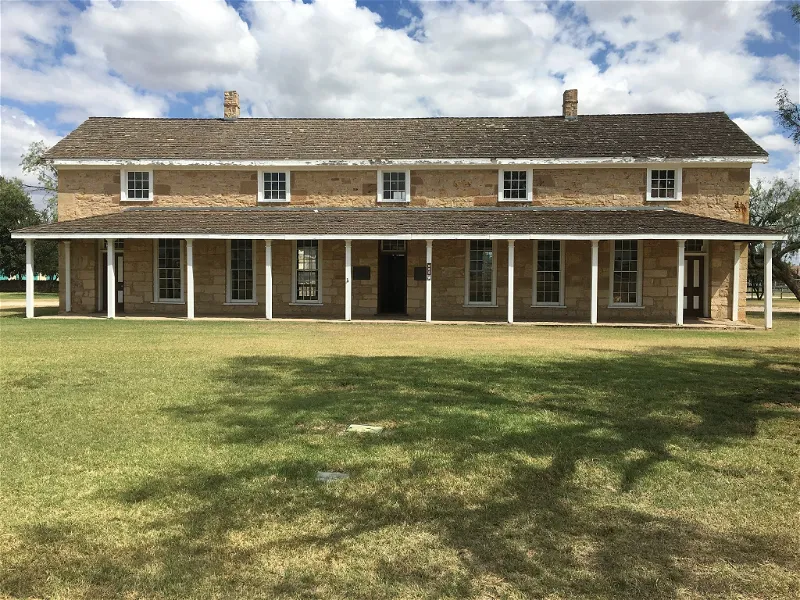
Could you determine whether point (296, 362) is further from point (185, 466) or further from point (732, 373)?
point (732, 373)

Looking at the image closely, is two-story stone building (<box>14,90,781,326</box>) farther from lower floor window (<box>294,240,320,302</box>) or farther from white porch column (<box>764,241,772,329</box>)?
white porch column (<box>764,241,772,329</box>)

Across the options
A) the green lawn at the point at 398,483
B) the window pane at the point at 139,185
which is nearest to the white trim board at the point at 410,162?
the window pane at the point at 139,185

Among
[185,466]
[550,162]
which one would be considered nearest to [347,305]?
[550,162]

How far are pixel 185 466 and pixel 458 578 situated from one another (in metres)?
2.78

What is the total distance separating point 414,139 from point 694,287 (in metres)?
11.2

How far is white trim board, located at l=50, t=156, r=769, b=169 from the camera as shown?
68.3 ft

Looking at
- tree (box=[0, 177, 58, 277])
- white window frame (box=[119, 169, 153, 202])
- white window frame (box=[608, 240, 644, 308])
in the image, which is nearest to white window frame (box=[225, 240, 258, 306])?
white window frame (box=[119, 169, 153, 202])

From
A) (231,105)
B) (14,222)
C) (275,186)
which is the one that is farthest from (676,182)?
(14,222)

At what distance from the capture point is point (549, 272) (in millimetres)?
21406

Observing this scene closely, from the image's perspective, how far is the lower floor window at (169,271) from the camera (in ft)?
73.5

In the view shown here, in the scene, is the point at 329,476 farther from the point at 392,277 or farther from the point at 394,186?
the point at 394,186

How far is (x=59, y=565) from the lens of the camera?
3.52 metres

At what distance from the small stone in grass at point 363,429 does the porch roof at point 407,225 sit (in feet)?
43.4

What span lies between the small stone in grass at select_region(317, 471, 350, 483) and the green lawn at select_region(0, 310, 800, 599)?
91 millimetres
